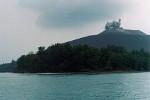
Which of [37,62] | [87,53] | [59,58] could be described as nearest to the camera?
[87,53]

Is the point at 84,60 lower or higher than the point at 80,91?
higher

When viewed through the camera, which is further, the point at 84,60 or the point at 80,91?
the point at 84,60

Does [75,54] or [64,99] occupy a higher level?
[75,54]

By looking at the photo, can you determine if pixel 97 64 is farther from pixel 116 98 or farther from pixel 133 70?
pixel 116 98

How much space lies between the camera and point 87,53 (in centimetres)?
16725

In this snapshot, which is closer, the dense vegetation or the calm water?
the calm water

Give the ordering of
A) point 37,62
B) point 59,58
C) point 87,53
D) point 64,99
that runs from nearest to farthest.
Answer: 1. point 64,99
2. point 87,53
3. point 59,58
4. point 37,62

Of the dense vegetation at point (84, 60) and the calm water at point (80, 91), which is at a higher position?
the dense vegetation at point (84, 60)

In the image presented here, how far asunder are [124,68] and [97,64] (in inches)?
549

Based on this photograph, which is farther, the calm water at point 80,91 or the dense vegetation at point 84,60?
the dense vegetation at point 84,60

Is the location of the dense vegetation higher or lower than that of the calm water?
higher

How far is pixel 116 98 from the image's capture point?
5316 centimetres

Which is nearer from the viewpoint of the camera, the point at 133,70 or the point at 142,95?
the point at 142,95

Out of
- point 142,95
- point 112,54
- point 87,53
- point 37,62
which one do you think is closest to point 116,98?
point 142,95
